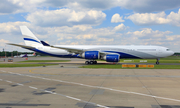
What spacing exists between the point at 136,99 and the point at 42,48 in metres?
35.1

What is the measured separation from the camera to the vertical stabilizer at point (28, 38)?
40.6 meters

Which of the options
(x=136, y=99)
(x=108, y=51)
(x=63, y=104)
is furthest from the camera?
(x=108, y=51)

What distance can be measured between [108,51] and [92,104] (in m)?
29.5

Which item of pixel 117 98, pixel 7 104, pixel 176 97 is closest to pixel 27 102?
pixel 7 104

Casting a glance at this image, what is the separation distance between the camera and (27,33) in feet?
134

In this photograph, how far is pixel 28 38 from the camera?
40.7 m

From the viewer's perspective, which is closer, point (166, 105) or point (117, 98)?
point (166, 105)

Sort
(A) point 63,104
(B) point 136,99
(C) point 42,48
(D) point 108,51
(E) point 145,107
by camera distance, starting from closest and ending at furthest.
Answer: (E) point 145,107
(A) point 63,104
(B) point 136,99
(D) point 108,51
(C) point 42,48

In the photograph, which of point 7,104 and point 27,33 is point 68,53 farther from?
point 7,104

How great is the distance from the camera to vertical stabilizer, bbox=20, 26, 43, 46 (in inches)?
1598

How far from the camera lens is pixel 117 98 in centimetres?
849

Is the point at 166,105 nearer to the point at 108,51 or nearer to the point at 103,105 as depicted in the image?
the point at 103,105

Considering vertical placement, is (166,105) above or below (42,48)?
below

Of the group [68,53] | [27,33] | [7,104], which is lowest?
[7,104]
